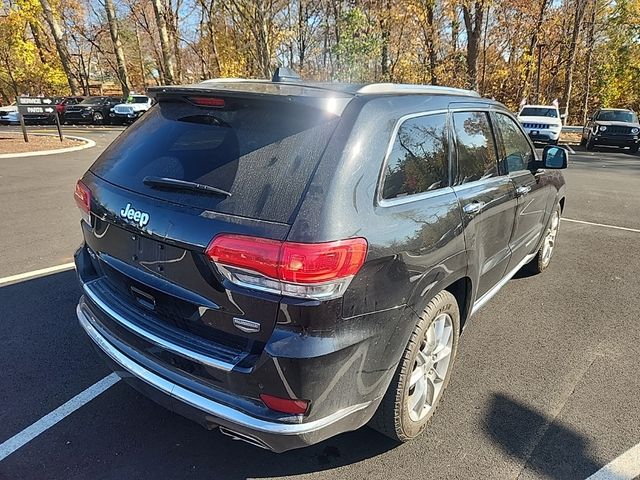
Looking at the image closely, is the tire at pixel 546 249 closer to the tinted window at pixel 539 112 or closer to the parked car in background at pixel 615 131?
the parked car in background at pixel 615 131

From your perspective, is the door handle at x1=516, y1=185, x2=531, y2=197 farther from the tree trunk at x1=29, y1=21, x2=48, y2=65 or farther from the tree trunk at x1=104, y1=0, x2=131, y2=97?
the tree trunk at x1=29, y1=21, x2=48, y2=65

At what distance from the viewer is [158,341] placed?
210cm

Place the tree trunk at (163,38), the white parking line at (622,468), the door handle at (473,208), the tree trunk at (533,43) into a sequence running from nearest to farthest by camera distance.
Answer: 1. the white parking line at (622,468)
2. the door handle at (473,208)
3. the tree trunk at (163,38)
4. the tree trunk at (533,43)

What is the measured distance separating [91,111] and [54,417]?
95.3ft

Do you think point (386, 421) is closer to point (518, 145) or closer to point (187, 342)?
point (187, 342)

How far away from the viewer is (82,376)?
2.98 meters

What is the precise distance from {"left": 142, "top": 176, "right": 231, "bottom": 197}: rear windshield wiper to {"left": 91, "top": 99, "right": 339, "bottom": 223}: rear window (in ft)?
0.06

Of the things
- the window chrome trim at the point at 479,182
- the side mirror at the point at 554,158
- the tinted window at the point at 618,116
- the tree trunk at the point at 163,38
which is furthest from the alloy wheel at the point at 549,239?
the tree trunk at the point at 163,38

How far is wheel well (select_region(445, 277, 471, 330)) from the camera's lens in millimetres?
2751

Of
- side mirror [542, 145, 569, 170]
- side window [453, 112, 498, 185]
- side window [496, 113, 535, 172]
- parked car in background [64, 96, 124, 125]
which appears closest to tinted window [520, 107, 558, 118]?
side mirror [542, 145, 569, 170]

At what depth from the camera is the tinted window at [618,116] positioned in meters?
18.6

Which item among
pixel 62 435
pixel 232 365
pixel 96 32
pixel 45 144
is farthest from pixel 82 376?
pixel 96 32

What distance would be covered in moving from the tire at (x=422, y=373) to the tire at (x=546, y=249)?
8.31 feet

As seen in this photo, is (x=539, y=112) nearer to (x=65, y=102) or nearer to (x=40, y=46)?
(x=65, y=102)
